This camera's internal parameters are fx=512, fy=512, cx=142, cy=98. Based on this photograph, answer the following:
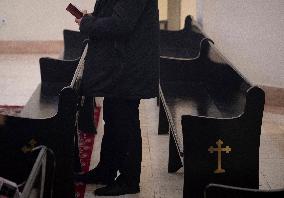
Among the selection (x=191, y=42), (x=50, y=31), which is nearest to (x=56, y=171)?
(x=191, y=42)

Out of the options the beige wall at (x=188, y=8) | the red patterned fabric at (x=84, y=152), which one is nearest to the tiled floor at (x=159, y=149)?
the red patterned fabric at (x=84, y=152)

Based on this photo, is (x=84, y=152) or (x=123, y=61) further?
(x=84, y=152)

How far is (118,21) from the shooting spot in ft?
9.88

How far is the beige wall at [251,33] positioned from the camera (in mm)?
5504

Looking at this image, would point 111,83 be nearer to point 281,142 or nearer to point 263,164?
point 263,164

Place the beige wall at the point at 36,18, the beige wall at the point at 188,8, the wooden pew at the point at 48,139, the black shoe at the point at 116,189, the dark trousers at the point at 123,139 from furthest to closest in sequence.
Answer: the beige wall at the point at 36,18, the beige wall at the point at 188,8, the black shoe at the point at 116,189, the dark trousers at the point at 123,139, the wooden pew at the point at 48,139

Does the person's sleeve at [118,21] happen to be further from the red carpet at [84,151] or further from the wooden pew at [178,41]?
the wooden pew at [178,41]

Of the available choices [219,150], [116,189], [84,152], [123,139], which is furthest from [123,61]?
[84,152]

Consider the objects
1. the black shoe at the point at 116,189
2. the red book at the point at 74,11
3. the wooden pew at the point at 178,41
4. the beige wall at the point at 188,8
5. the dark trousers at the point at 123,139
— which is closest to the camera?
the red book at the point at 74,11

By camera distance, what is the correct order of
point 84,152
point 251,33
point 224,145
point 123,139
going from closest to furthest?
point 224,145
point 123,139
point 84,152
point 251,33

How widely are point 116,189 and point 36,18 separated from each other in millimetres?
5644

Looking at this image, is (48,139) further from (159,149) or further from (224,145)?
(159,149)

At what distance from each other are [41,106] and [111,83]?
950 millimetres

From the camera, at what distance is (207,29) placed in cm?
561
